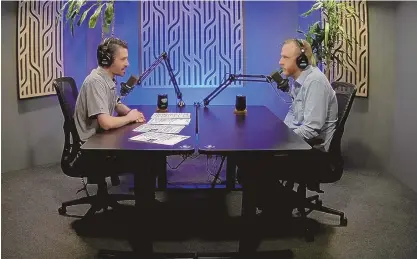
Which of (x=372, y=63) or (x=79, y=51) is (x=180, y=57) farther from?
(x=372, y=63)

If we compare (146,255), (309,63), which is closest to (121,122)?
(146,255)

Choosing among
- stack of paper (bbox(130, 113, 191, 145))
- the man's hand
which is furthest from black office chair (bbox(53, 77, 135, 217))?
stack of paper (bbox(130, 113, 191, 145))

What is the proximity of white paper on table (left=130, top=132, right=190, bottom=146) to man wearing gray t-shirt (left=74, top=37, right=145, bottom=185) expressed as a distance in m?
0.31

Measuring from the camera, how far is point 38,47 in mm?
4547

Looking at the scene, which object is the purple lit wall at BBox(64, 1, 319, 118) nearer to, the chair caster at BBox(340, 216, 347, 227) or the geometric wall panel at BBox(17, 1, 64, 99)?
the geometric wall panel at BBox(17, 1, 64, 99)

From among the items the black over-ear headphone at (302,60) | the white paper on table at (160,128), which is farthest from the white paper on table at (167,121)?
the black over-ear headphone at (302,60)

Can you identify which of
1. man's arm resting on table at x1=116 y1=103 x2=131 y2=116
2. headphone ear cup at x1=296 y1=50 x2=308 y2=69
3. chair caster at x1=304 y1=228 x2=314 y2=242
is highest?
headphone ear cup at x1=296 y1=50 x2=308 y2=69

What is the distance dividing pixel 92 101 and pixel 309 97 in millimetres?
1283

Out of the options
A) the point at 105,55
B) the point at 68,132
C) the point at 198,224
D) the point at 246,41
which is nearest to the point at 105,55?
the point at 105,55

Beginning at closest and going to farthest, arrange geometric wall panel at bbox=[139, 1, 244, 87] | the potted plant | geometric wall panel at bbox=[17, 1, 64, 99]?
1. the potted plant
2. geometric wall panel at bbox=[17, 1, 64, 99]
3. geometric wall panel at bbox=[139, 1, 244, 87]

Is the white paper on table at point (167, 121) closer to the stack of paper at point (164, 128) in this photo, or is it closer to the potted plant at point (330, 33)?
the stack of paper at point (164, 128)

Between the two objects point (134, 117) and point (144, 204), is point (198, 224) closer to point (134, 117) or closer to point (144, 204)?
point (144, 204)

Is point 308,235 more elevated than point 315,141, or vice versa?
point 315,141

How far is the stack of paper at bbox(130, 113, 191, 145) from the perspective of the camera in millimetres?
2436
